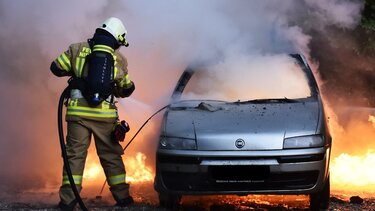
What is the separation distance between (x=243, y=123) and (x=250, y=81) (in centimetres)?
100

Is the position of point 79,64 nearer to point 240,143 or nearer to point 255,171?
point 240,143

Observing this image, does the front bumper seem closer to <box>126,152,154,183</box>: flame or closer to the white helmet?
the white helmet

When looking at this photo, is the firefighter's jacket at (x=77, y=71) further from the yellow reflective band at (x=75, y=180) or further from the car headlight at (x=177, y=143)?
the car headlight at (x=177, y=143)

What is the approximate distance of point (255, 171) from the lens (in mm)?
4762

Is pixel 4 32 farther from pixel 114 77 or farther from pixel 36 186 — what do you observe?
pixel 114 77

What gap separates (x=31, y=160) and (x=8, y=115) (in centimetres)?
71

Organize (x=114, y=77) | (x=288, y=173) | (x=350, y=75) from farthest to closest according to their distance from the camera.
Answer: (x=350, y=75), (x=114, y=77), (x=288, y=173)

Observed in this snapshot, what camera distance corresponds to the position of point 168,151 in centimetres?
495

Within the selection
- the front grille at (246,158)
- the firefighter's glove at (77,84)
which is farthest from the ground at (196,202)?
the firefighter's glove at (77,84)

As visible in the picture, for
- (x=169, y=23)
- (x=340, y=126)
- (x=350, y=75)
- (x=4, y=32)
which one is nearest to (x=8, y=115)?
(x=4, y=32)

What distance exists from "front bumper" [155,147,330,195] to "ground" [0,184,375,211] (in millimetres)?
683

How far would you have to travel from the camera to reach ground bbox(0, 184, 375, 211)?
5.45 metres

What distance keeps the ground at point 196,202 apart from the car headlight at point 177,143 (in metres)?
0.70

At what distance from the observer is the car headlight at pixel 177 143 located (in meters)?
4.88
